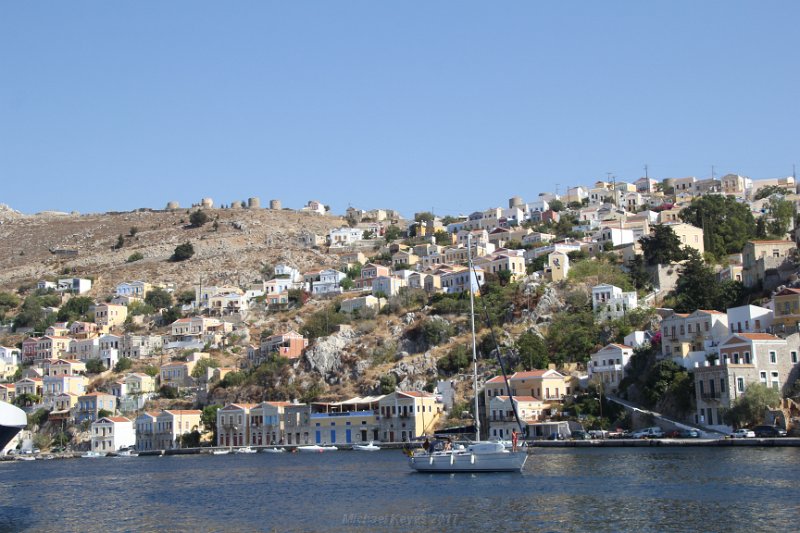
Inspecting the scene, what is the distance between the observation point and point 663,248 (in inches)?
3401

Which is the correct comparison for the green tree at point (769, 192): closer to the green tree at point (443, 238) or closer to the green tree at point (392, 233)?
the green tree at point (443, 238)

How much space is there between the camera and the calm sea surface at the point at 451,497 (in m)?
33.1

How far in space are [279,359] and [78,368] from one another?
25.5 m

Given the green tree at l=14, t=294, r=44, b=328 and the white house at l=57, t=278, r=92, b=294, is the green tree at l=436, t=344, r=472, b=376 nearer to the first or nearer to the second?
the green tree at l=14, t=294, r=44, b=328

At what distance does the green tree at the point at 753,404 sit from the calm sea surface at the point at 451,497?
508 cm

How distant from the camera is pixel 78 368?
10425 cm

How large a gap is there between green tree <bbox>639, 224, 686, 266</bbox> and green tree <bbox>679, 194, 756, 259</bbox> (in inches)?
255

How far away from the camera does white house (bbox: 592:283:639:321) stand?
265 feet

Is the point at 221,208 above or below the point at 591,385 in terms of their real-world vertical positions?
above

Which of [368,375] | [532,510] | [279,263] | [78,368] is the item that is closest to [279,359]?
[368,375]

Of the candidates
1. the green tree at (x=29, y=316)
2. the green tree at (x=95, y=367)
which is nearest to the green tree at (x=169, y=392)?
the green tree at (x=95, y=367)

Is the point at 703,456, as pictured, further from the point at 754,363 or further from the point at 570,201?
the point at 570,201

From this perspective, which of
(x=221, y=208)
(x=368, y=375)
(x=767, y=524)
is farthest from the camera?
(x=221, y=208)

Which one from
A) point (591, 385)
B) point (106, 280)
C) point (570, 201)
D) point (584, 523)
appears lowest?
point (584, 523)
